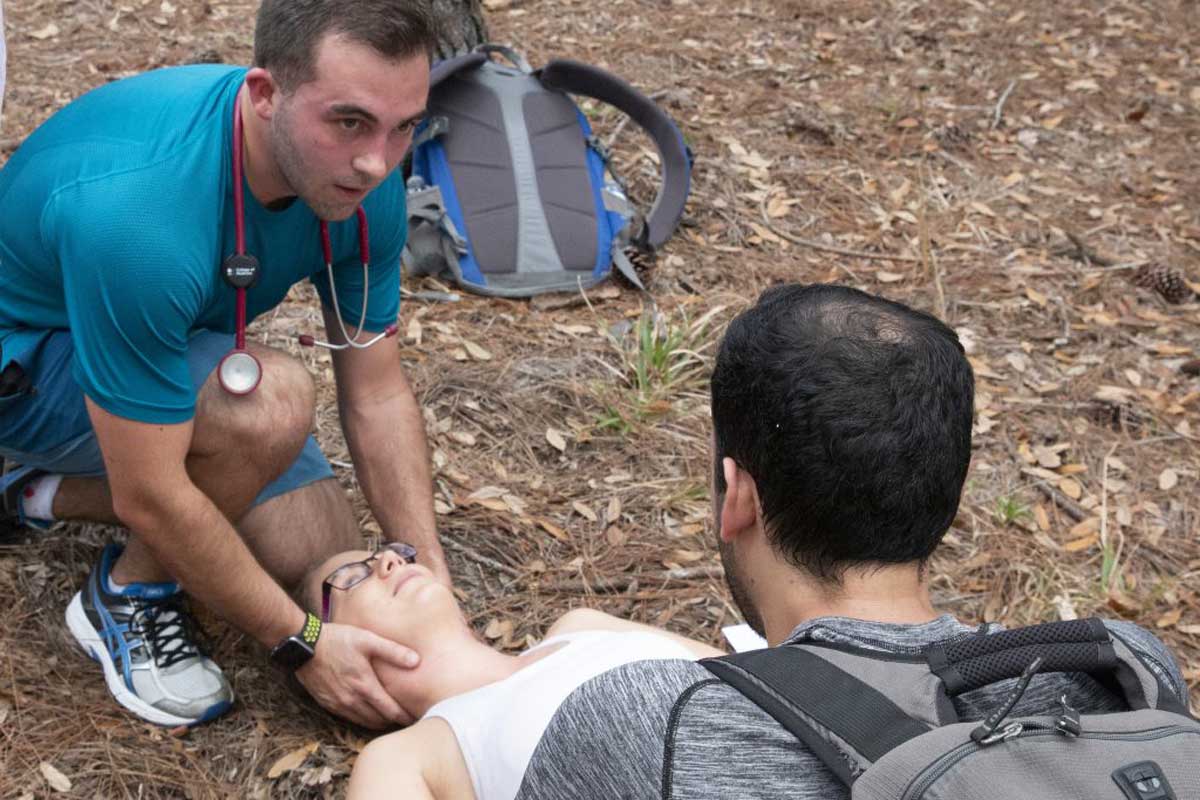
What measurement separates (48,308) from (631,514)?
1.83 meters

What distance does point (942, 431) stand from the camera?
1.73 metres

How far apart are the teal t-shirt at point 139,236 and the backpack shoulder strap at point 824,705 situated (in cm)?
150

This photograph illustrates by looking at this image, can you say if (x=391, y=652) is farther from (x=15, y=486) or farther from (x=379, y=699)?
(x=15, y=486)

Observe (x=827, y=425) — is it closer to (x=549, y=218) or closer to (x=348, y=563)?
(x=348, y=563)

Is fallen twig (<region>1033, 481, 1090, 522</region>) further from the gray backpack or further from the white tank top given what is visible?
the gray backpack

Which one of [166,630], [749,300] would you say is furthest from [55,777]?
[749,300]

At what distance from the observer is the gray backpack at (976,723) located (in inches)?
50.4

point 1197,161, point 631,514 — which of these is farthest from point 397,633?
point 1197,161

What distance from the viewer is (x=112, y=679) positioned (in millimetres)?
2883

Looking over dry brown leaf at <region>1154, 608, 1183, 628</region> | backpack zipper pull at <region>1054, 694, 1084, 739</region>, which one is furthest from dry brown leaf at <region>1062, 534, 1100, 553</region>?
backpack zipper pull at <region>1054, 694, 1084, 739</region>

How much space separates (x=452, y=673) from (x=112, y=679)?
0.89 m

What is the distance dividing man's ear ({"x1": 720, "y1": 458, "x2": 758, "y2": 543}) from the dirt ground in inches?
57.6

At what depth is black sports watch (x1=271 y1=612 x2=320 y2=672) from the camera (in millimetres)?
2721

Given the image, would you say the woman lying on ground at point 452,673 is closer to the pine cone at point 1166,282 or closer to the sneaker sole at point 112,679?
the sneaker sole at point 112,679
